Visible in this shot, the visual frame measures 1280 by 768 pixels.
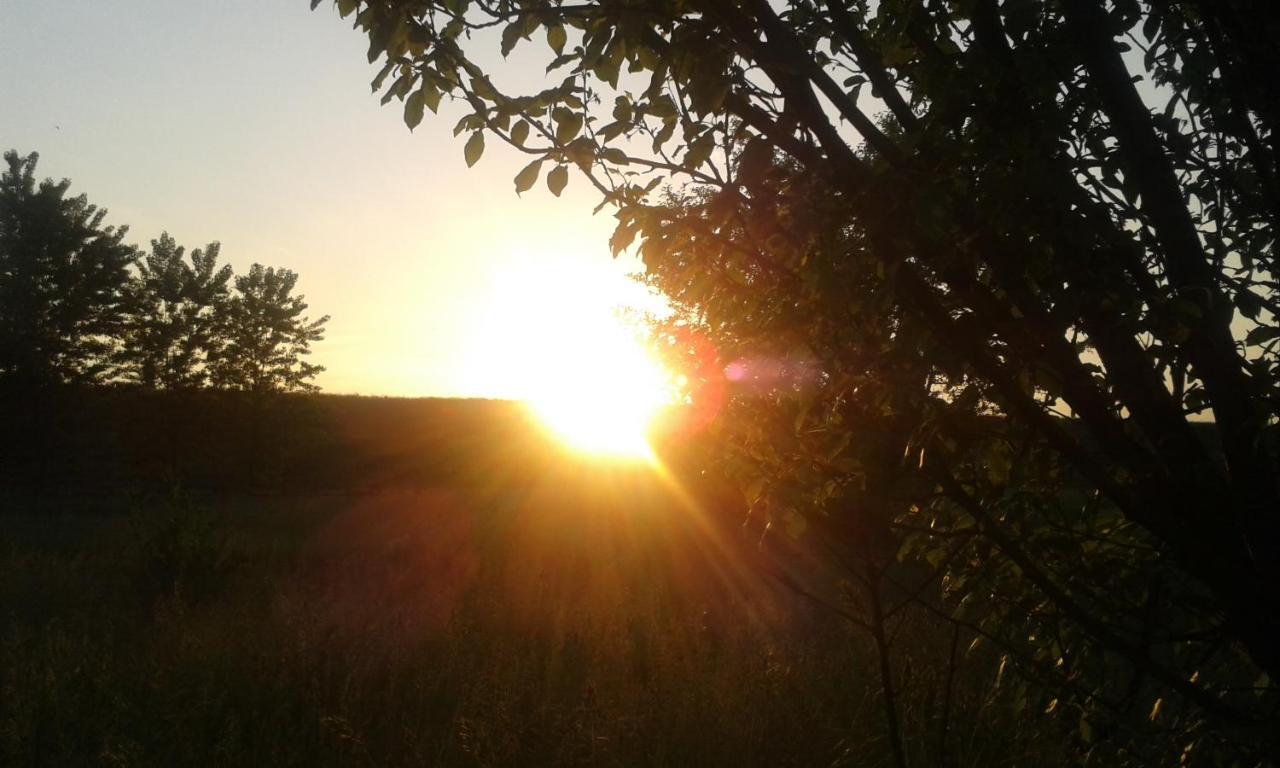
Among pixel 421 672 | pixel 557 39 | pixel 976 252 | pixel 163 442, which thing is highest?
pixel 557 39

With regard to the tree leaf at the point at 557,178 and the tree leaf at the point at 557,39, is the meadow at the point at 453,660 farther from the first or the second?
the tree leaf at the point at 557,39

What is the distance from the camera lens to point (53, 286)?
33375 mm

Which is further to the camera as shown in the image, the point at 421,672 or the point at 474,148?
the point at 421,672

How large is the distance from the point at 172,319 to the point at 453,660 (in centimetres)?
3378

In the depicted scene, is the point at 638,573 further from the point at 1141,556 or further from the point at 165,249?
the point at 165,249

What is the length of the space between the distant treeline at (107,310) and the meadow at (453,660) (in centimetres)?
1921

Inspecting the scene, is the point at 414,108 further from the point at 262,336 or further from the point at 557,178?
the point at 262,336

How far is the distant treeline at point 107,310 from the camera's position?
108ft

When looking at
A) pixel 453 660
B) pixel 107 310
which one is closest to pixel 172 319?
pixel 107 310

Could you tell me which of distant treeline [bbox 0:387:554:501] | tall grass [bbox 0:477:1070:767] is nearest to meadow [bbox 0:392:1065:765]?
tall grass [bbox 0:477:1070:767]

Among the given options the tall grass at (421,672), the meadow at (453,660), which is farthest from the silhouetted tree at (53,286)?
the tall grass at (421,672)

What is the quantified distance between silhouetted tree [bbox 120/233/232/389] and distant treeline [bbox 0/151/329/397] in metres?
0.04

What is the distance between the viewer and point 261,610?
26.9 ft

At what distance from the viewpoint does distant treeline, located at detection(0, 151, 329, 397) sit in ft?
108
